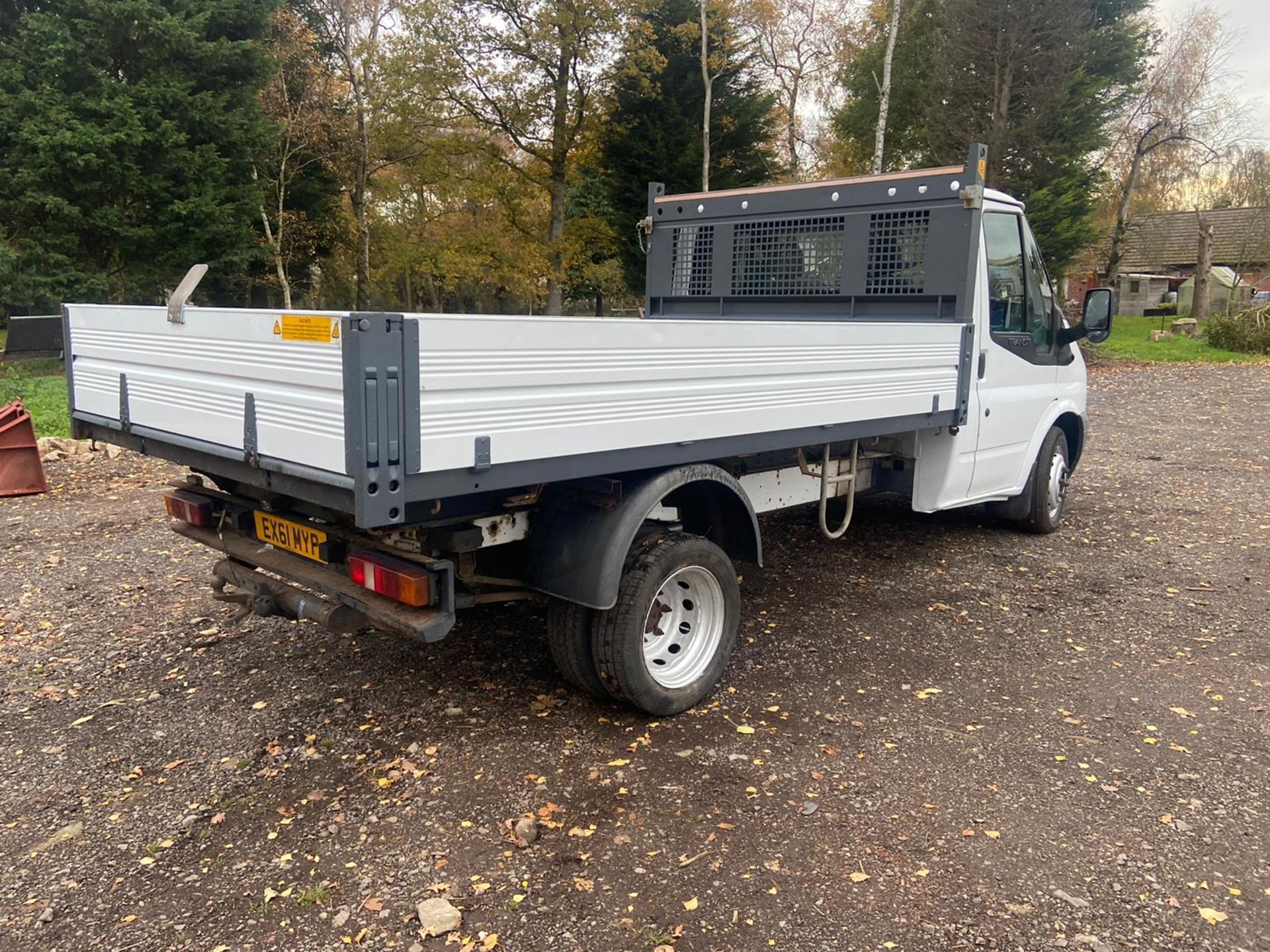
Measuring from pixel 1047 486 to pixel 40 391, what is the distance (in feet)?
45.2

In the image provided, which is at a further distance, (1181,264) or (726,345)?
(1181,264)

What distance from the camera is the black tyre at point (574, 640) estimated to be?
12.0 feet

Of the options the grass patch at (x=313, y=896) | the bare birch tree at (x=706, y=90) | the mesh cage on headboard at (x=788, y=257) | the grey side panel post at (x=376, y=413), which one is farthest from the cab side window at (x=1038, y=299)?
the bare birch tree at (x=706, y=90)

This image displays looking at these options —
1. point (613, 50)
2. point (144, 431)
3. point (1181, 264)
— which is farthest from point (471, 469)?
point (1181, 264)

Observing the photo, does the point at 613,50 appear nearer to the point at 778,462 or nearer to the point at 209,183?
the point at 209,183

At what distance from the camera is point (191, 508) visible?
405 centimetres

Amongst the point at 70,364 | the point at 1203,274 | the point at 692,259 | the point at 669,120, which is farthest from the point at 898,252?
the point at 1203,274

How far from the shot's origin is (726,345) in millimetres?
3600

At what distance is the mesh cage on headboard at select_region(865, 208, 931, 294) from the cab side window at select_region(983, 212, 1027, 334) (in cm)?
38

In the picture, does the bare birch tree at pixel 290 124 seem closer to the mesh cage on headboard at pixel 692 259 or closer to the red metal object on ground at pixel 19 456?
the red metal object on ground at pixel 19 456

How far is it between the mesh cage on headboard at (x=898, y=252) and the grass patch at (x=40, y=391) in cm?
687

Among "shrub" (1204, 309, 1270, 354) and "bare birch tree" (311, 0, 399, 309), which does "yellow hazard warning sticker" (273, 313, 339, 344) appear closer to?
"bare birch tree" (311, 0, 399, 309)

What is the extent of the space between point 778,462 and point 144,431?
295cm

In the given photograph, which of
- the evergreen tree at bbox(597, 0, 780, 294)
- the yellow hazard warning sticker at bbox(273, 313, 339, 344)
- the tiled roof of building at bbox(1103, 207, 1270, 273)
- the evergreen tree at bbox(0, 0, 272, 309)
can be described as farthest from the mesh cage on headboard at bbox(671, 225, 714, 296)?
the tiled roof of building at bbox(1103, 207, 1270, 273)
